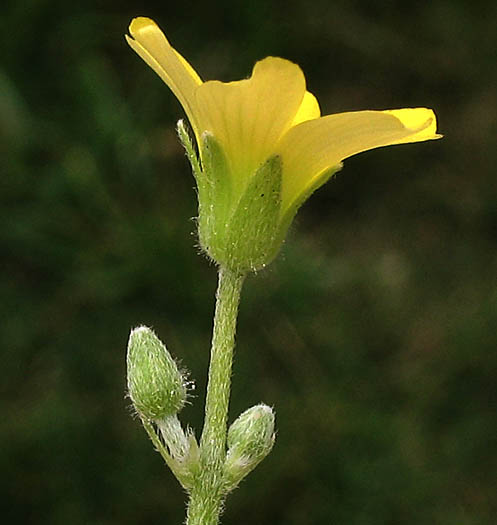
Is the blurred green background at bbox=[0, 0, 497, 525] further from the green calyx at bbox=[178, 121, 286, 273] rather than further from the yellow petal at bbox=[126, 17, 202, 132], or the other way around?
the yellow petal at bbox=[126, 17, 202, 132]

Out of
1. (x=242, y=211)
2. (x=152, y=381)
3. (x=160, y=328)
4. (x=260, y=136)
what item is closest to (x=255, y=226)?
(x=242, y=211)

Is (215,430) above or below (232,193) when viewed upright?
below

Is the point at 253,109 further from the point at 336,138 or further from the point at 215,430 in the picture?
the point at 215,430

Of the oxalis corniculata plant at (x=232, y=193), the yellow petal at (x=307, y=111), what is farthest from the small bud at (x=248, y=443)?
the yellow petal at (x=307, y=111)

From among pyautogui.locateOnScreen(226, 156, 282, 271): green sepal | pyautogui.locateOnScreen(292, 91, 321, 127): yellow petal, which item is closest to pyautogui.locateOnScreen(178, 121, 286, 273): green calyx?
pyautogui.locateOnScreen(226, 156, 282, 271): green sepal

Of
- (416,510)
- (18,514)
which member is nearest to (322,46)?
(416,510)

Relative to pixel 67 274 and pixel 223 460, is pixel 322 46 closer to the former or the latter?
pixel 67 274
